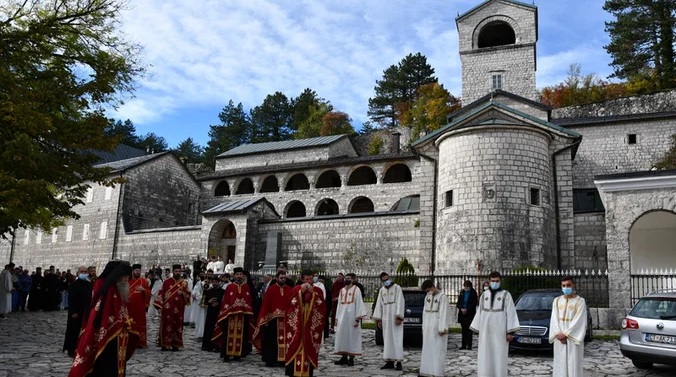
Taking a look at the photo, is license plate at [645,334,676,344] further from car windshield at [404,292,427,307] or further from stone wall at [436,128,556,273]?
stone wall at [436,128,556,273]

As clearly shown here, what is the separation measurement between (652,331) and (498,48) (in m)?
29.2

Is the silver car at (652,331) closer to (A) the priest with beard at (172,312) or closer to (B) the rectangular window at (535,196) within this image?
(A) the priest with beard at (172,312)

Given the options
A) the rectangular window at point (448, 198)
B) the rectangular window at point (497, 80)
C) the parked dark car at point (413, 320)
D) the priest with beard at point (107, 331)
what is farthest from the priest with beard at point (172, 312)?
the rectangular window at point (497, 80)

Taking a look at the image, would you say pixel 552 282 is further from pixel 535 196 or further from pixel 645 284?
pixel 535 196

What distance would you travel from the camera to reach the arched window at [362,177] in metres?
38.0

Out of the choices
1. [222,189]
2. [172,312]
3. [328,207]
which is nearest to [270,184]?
[222,189]

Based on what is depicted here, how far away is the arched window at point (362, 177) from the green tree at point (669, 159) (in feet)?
57.4

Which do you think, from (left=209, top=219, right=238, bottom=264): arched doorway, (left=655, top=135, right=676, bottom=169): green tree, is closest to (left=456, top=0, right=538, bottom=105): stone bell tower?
(left=655, top=135, right=676, bottom=169): green tree

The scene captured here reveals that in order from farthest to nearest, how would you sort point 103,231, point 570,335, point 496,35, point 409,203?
point 496,35
point 103,231
point 409,203
point 570,335

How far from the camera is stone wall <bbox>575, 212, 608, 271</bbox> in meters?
19.5

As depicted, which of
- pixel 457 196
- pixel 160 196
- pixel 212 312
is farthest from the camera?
pixel 160 196

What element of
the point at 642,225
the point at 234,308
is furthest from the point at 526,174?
the point at 234,308

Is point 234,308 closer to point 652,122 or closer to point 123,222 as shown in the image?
point 123,222

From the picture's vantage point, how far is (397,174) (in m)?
36.4
